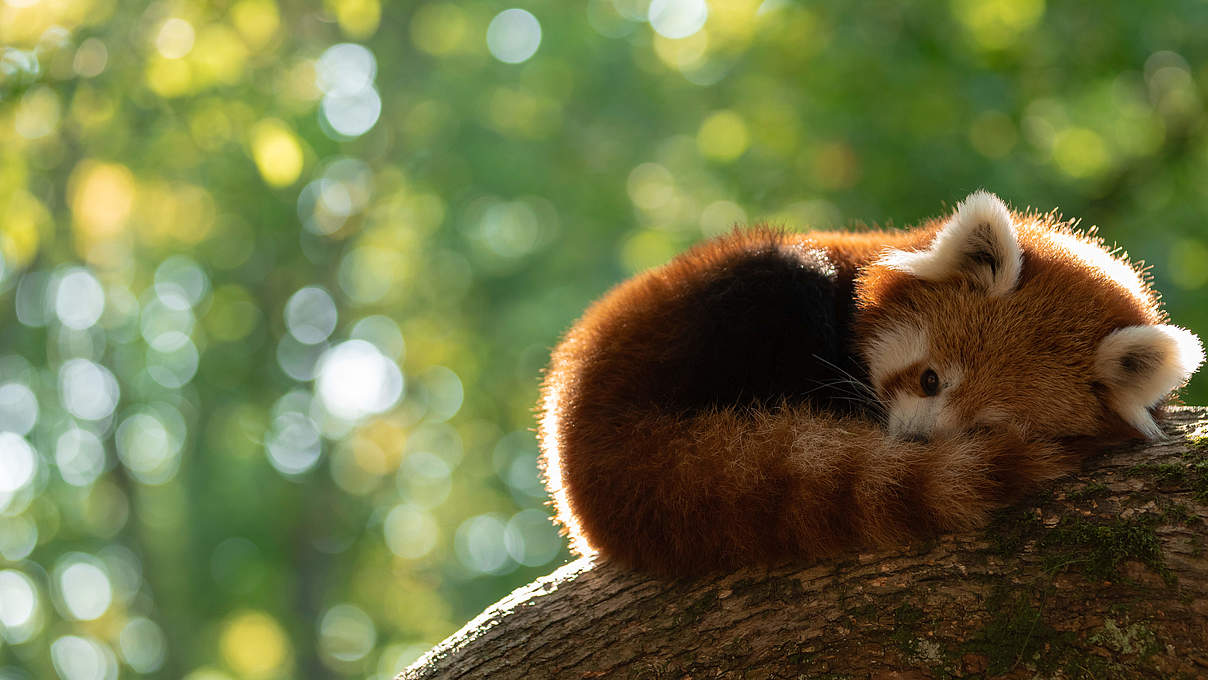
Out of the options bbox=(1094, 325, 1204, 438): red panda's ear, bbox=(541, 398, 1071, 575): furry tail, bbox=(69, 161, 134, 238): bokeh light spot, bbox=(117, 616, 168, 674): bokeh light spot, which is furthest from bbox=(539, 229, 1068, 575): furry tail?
bbox=(117, 616, 168, 674): bokeh light spot

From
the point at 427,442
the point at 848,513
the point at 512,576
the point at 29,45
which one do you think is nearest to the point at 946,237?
the point at 848,513

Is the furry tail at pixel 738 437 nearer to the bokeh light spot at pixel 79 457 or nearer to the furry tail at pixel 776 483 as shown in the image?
the furry tail at pixel 776 483

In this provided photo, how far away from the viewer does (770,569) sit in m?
2.07

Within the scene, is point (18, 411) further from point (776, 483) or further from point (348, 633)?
point (776, 483)

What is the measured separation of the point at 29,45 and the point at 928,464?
3793 mm

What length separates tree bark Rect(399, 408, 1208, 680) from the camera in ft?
5.77

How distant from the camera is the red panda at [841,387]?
201 centimetres

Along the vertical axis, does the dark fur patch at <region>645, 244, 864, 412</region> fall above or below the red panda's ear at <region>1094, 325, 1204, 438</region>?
above

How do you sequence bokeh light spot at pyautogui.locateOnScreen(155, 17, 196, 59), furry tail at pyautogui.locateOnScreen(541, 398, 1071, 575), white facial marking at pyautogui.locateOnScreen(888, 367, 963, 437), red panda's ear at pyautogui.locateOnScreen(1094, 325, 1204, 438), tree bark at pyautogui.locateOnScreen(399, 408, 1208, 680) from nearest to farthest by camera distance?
tree bark at pyautogui.locateOnScreen(399, 408, 1208, 680) → furry tail at pyautogui.locateOnScreen(541, 398, 1071, 575) → red panda's ear at pyautogui.locateOnScreen(1094, 325, 1204, 438) → white facial marking at pyautogui.locateOnScreen(888, 367, 963, 437) → bokeh light spot at pyautogui.locateOnScreen(155, 17, 196, 59)

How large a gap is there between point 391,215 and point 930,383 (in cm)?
886

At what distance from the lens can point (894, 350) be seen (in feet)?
8.15

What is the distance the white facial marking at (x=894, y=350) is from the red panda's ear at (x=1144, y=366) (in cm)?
43

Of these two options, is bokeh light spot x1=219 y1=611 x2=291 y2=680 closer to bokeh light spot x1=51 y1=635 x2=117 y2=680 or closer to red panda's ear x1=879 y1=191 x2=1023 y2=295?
bokeh light spot x1=51 y1=635 x2=117 y2=680

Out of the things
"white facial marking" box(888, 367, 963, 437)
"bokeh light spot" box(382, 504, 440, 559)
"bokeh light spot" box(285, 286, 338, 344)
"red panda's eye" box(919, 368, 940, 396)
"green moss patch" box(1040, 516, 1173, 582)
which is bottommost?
"bokeh light spot" box(382, 504, 440, 559)
